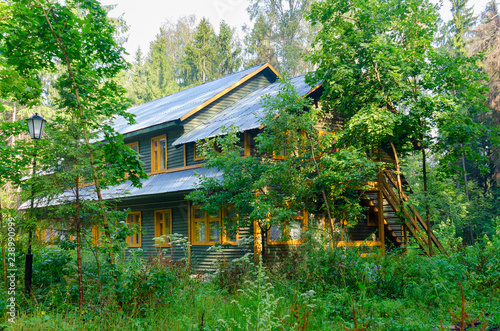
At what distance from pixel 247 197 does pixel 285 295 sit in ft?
15.8

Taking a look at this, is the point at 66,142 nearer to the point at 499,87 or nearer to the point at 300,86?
the point at 300,86

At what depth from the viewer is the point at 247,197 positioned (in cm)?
1280

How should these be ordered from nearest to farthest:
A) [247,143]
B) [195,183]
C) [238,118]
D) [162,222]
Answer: [195,183], [247,143], [238,118], [162,222]

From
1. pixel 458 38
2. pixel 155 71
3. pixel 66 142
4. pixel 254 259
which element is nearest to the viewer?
pixel 66 142

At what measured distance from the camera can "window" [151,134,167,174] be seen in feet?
64.6

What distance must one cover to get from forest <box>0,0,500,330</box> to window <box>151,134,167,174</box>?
3.85m

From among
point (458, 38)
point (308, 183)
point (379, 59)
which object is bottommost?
point (308, 183)

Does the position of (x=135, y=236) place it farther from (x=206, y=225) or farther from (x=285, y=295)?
(x=285, y=295)

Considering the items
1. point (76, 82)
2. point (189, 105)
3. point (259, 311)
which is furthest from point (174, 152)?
point (259, 311)

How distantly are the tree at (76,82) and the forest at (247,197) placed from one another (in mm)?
34

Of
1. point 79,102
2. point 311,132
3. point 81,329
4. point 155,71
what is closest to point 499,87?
point 311,132

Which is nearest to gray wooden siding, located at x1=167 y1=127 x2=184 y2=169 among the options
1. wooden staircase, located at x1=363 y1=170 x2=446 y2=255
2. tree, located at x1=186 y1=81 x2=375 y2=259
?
tree, located at x1=186 y1=81 x2=375 y2=259

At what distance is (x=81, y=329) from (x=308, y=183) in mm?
8314

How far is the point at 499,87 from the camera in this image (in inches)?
1086
